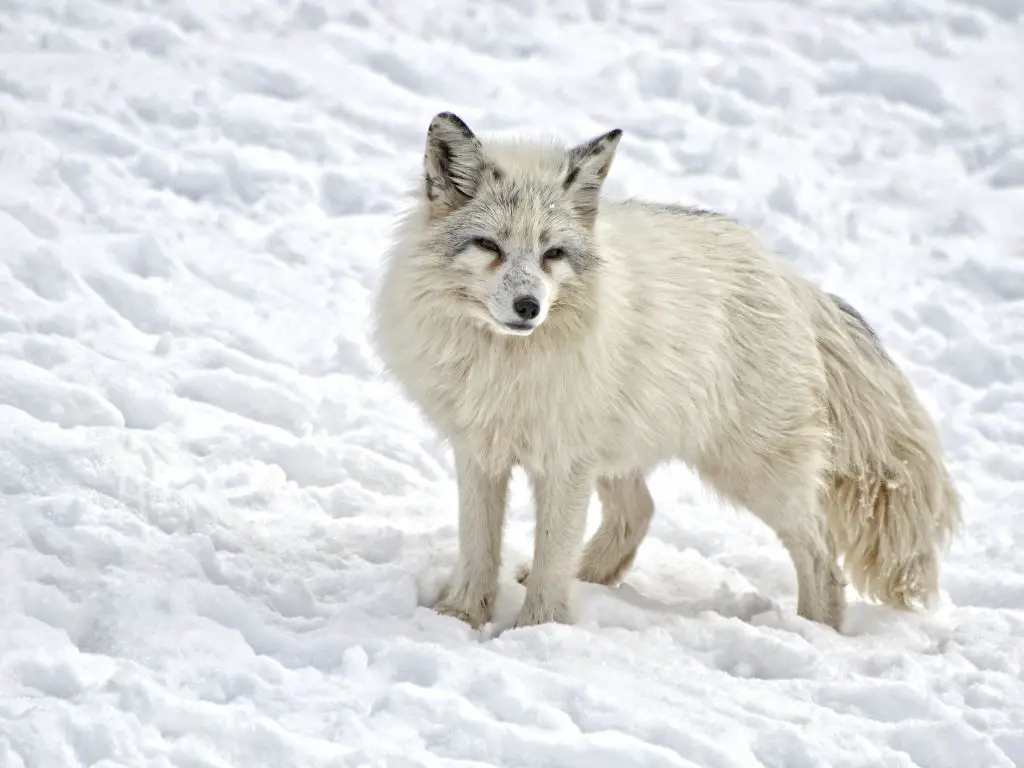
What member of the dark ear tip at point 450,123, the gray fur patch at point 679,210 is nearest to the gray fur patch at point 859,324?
the gray fur patch at point 679,210

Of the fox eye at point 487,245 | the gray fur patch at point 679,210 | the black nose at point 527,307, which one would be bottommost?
the black nose at point 527,307

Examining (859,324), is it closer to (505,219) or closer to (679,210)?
(679,210)

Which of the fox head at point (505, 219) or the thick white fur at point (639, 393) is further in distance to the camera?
the thick white fur at point (639, 393)

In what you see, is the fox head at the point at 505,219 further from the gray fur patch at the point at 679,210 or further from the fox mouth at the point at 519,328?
the gray fur patch at the point at 679,210

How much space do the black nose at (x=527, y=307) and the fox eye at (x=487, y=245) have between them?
29 centimetres

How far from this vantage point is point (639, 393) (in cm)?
503

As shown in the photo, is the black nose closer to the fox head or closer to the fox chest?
the fox head

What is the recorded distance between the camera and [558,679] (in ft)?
14.0

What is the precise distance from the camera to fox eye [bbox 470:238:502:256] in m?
4.61

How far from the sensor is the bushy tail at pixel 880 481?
18.8 feet

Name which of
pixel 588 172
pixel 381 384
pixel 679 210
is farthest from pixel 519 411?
pixel 381 384

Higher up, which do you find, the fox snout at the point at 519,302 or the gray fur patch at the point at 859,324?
the fox snout at the point at 519,302

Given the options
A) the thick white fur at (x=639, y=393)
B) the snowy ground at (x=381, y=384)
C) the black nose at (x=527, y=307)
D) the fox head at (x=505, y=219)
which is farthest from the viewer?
the thick white fur at (x=639, y=393)

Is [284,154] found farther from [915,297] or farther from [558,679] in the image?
[558,679]
